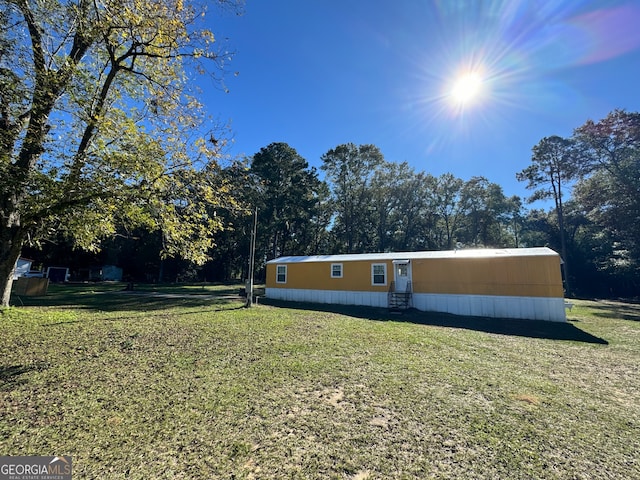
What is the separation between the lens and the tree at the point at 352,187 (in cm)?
3034

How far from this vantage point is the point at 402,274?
14.5m

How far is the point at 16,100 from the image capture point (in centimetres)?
545

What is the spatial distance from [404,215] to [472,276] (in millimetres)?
21021

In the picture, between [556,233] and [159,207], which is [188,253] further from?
[556,233]

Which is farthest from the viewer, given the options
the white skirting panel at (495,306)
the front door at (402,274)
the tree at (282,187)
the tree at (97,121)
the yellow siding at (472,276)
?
the tree at (282,187)

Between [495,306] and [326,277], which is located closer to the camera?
[495,306]

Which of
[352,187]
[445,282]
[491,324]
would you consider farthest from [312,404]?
[352,187]

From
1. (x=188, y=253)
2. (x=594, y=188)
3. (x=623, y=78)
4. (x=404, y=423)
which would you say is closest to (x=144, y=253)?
(x=188, y=253)

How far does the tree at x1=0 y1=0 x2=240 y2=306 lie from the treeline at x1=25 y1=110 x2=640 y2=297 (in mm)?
15998

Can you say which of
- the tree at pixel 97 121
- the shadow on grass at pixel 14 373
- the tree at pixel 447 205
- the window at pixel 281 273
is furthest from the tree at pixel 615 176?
the shadow on grass at pixel 14 373

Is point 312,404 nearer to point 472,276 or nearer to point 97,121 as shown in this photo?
point 97,121

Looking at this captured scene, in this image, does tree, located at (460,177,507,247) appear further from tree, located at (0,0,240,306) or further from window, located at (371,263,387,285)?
tree, located at (0,0,240,306)

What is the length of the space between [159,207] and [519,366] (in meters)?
9.02

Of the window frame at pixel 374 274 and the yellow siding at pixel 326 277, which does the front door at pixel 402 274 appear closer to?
the yellow siding at pixel 326 277
